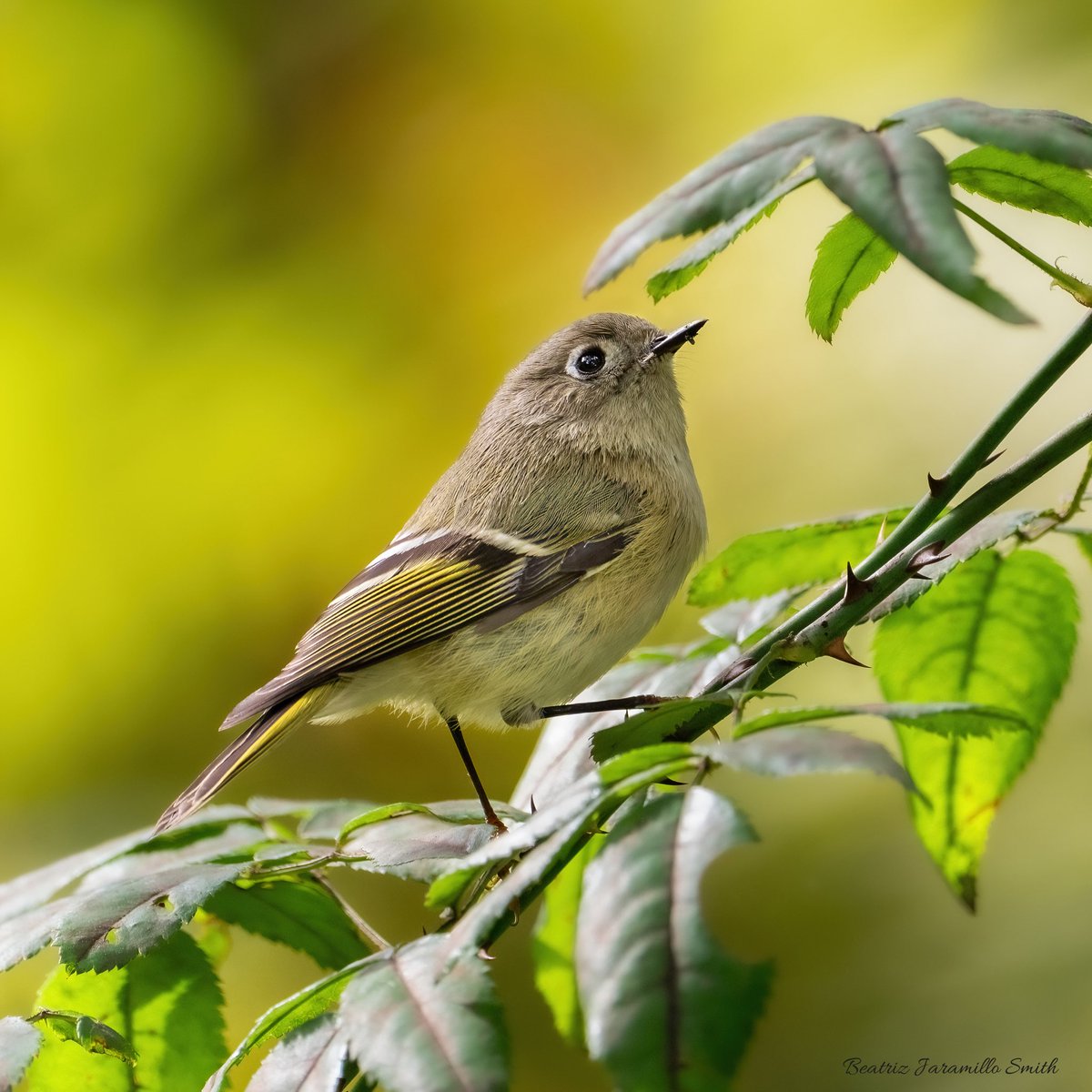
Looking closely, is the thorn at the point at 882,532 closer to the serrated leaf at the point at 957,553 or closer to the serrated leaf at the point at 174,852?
the serrated leaf at the point at 957,553

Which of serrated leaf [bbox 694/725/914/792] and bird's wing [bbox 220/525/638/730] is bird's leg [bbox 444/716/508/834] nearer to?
bird's wing [bbox 220/525/638/730]

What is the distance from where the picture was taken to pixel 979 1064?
1.29m

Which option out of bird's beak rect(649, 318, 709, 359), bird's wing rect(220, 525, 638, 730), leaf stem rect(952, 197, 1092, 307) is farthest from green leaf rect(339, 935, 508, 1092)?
bird's beak rect(649, 318, 709, 359)

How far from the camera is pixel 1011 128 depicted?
1.83 ft

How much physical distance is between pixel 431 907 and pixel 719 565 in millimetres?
406

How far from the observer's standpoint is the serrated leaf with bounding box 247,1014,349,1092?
62cm

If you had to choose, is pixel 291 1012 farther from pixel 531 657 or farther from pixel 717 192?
pixel 531 657

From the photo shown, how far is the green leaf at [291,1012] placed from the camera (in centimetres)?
66

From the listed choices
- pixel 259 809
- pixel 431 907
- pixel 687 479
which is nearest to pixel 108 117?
pixel 687 479

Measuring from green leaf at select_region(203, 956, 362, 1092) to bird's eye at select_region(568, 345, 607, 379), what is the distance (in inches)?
44.7

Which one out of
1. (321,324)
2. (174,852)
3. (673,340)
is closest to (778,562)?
(174,852)

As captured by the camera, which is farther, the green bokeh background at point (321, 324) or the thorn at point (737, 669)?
the green bokeh background at point (321, 324)

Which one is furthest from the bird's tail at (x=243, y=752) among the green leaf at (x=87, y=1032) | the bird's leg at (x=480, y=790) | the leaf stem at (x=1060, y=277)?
the leaf stem at (x=1060, y=277)

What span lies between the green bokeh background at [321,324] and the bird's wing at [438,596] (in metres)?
0.64
